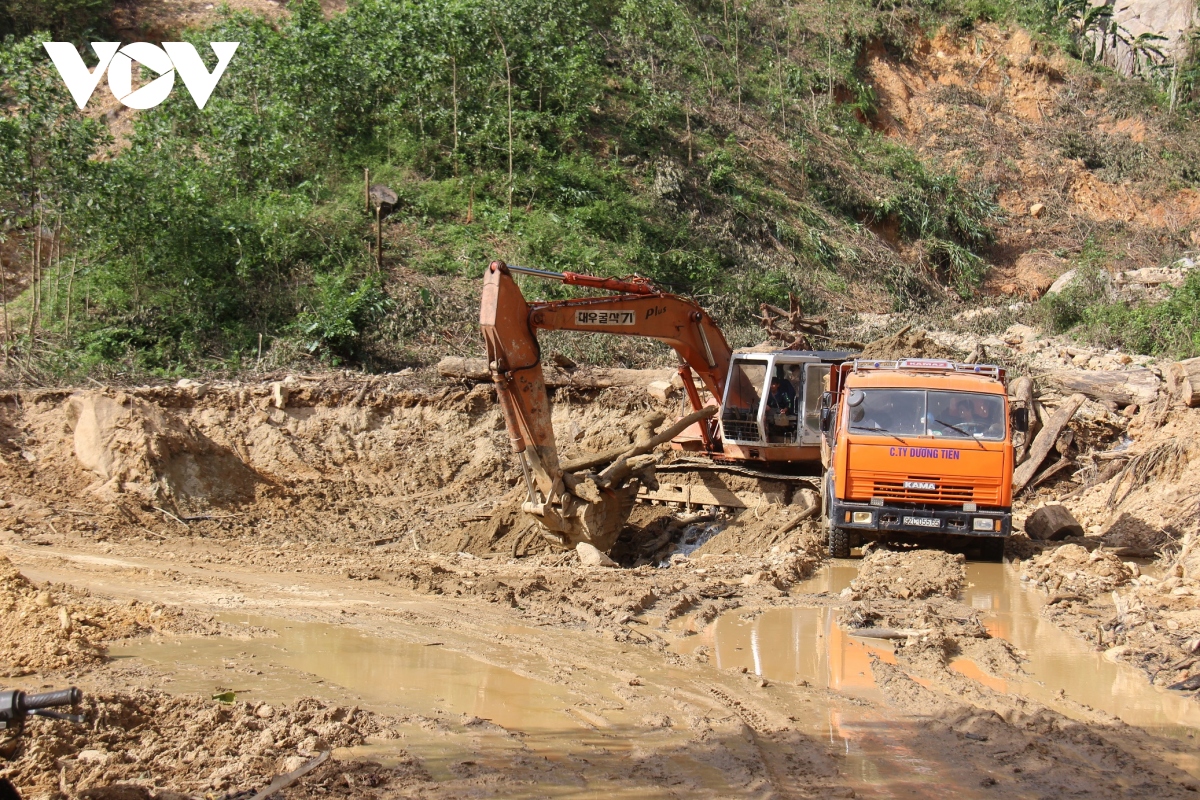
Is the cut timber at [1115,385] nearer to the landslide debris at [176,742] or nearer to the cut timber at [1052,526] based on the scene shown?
the cut timber at [1052,526]

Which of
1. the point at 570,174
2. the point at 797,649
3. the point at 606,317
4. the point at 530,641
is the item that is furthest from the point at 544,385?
the point at 570,174

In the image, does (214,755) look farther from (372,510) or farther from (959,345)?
(959,345)

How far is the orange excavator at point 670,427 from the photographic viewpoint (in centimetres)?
1019

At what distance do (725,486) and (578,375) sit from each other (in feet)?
15.5

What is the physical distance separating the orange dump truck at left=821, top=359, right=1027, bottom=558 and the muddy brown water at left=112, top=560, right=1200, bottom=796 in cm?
212

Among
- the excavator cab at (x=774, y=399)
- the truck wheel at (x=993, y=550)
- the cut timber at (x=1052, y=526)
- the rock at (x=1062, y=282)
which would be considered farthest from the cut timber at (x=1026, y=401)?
the rock at (x=1062, y=282)

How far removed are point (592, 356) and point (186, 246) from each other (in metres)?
7.87

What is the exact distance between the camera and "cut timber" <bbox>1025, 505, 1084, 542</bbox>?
472 inches

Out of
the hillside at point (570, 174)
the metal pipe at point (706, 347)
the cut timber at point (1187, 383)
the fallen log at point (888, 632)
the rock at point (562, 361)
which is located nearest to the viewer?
the fallen log at point (888, 632)

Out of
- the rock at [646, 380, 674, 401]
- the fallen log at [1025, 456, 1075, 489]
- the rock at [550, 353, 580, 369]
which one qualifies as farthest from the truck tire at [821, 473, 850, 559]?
the rock at [550, 353, 580, 369]

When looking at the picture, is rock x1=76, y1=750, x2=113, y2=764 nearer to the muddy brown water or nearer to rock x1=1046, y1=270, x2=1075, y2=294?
the muddy brown water

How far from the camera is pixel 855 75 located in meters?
33.6

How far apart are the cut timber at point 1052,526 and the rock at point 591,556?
208 inches

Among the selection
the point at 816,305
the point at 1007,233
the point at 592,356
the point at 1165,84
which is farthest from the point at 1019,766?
the point at 1165,84
